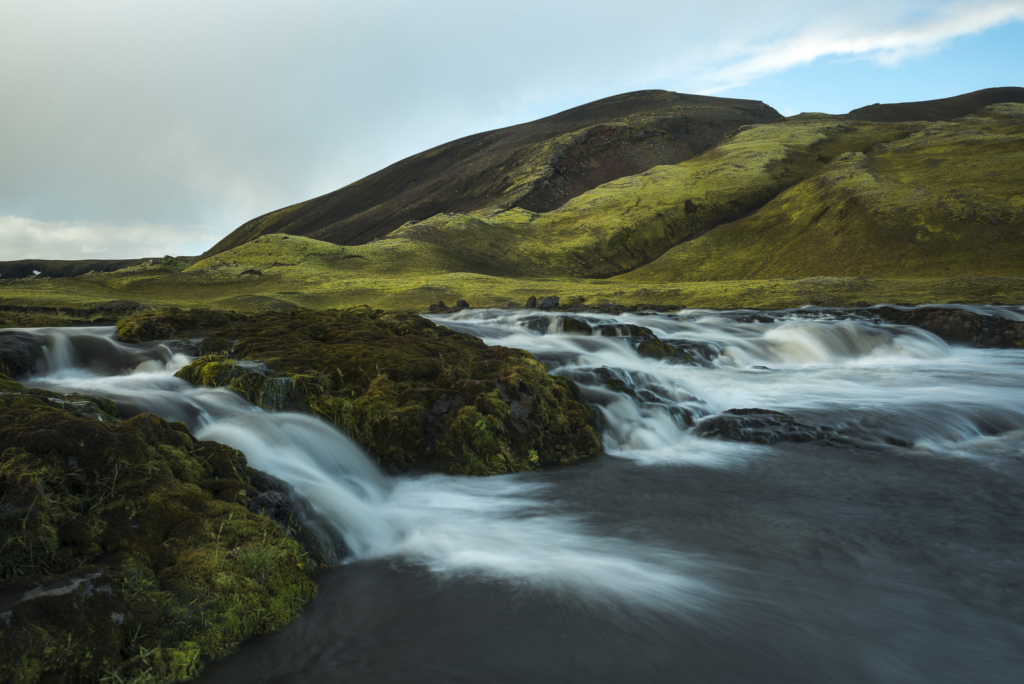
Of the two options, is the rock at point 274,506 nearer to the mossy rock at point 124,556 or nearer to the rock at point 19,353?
the mossy rock at point 124,556

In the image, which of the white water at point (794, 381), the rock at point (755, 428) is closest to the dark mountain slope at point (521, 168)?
the white water at point (794, 381)

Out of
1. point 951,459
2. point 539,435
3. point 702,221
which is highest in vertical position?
point 702,221

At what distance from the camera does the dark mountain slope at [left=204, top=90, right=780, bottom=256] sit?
14412cm

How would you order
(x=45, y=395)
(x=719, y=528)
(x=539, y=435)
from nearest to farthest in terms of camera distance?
(x=45, y=395)
(x=719, y=528)
(x=539, y=435)

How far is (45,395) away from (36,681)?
4.59 m

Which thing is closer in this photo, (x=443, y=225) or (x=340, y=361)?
(x=340, y=361)

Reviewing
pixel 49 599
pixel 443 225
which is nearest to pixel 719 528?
pixel 49 599

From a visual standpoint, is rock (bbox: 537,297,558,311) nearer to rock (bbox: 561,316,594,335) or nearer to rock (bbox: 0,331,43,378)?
rock (bbox: 561,316,594,335)

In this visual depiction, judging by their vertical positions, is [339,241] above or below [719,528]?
above

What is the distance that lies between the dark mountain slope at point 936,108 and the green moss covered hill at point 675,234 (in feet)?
103

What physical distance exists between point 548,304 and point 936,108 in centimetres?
20552

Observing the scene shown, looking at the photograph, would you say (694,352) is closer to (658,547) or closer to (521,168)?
(658,547)

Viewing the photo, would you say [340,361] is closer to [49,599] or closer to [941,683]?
[49,599]

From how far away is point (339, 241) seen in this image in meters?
148
